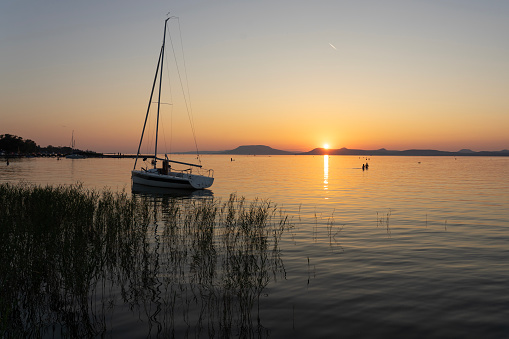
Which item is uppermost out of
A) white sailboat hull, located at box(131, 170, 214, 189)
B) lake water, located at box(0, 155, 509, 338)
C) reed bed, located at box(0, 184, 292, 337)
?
white sailboat hull, located at box(131, 170, 214, 189)

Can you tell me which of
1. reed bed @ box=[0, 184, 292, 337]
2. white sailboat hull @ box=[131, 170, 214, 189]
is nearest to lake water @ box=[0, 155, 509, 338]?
reed bed @ box=[0, 184, 292, 337]

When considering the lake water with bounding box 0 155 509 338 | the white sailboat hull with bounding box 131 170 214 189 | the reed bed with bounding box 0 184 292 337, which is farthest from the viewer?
the white sailboat hull with bounding box 131 170 214 189

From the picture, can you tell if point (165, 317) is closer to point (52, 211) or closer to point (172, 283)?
point (172, 283)

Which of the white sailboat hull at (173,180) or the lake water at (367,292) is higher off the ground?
the white sailboat hull at (173,180)

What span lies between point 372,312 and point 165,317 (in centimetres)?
497

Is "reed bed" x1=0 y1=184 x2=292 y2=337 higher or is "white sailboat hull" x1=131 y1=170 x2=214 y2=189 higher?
"white sailboat hull" x1=131 y1=170 x2=214 y2=189

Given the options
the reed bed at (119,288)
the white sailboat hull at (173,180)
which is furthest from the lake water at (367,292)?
the white sailboat hull at (173,180)

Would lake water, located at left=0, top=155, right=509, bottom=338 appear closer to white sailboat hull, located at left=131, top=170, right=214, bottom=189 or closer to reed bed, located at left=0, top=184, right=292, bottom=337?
reed bed, located at left=0, top=184, right=292, bottom=337

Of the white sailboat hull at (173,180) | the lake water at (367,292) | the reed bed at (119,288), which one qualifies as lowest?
the lake water at (367,292)

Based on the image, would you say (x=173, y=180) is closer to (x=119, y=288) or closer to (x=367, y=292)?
(x=119, y=288)

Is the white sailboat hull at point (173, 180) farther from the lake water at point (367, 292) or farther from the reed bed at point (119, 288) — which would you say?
the reed bed at point (119, 288)

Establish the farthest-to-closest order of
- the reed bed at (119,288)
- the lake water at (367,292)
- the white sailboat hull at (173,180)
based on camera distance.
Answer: the white sailboat hull at (173,180) < the lake water at (367,292) < the reed bed at (119,288)

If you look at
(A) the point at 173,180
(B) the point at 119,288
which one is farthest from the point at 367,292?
(A) the point at 173,180

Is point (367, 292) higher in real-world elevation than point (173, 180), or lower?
lower
